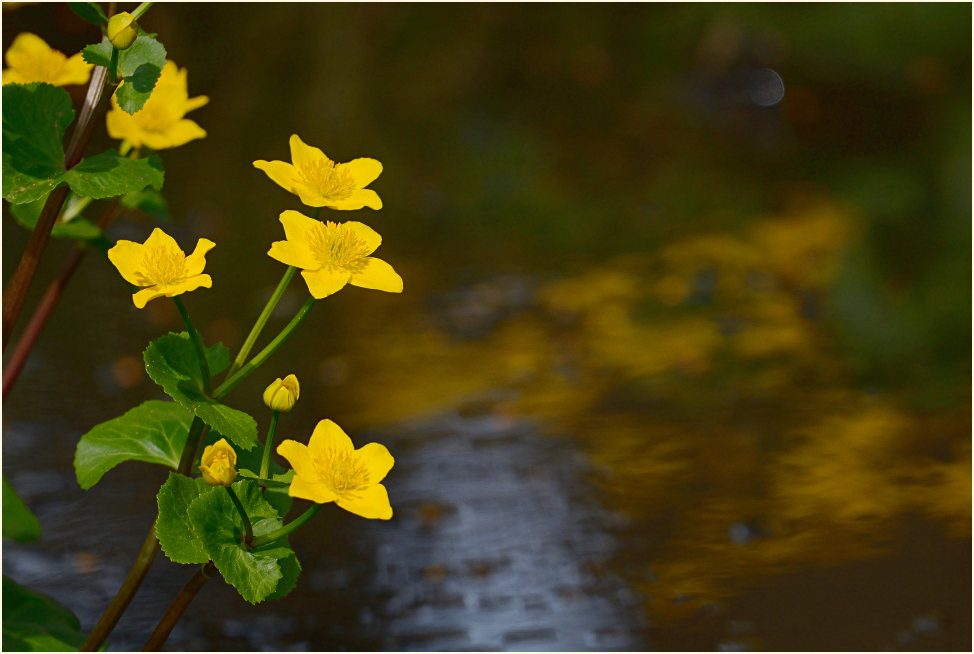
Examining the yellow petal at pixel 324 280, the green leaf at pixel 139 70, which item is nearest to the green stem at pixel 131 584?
the yellow petal at pixel 324 280

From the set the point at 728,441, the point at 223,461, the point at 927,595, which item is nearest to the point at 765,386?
the point at 728,441

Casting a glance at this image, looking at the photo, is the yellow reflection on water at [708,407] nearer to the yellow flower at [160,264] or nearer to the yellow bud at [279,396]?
the yellow bud at [279,396]

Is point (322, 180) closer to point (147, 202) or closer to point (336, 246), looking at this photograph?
point (336, 246)

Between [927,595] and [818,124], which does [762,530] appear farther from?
[818,124]

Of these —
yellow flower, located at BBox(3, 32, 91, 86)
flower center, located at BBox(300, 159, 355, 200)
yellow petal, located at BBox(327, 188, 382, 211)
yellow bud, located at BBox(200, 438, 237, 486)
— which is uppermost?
yellow flower, located at BBox(3, 32, 91, 86)

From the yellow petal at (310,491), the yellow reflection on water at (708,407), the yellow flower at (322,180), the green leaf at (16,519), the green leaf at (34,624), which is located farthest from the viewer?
the yellow reflection on water at (708,407)

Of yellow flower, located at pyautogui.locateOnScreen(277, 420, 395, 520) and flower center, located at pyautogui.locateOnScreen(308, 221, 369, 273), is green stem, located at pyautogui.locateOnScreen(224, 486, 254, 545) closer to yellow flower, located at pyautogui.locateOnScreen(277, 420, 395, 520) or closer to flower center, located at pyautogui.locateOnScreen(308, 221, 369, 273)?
yellow flower, located at pyautogui.locateOnScreen(277, 420, 395, 520)

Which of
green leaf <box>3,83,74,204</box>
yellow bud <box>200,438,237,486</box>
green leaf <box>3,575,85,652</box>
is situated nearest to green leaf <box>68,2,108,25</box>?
green leaf <box>3,83,74,204</box>
